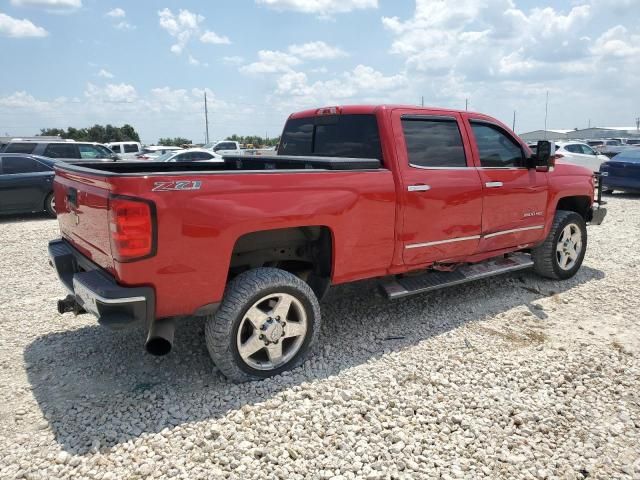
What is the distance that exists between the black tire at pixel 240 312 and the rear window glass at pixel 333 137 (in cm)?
133

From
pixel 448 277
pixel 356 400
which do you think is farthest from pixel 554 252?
pixel 356 400

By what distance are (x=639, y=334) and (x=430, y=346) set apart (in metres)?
1.84

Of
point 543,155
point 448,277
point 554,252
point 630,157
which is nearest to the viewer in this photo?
point 448,277

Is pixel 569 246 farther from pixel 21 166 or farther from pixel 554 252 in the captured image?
pixel 21 166

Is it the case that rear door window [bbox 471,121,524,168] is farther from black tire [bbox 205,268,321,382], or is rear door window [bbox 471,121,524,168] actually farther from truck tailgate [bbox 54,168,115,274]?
truck tailgate [bbox 54,168,115,274]

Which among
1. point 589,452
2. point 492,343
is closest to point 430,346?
point 492,343

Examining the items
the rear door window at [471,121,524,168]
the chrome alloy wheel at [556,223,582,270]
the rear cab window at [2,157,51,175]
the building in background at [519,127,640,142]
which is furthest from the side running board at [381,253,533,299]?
the building in background at [519,127,640,142]

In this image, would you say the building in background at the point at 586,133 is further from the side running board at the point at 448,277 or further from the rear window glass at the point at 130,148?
the side running board at the point at 448,277

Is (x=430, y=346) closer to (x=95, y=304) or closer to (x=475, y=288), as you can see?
(x=475, y=288)

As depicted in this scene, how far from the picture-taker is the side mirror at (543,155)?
4993 millimetres

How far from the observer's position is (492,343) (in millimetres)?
4102

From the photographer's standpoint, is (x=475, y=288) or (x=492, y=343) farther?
(x=475, y=288)

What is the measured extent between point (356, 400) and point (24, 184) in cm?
1003

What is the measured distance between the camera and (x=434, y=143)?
171 inches
